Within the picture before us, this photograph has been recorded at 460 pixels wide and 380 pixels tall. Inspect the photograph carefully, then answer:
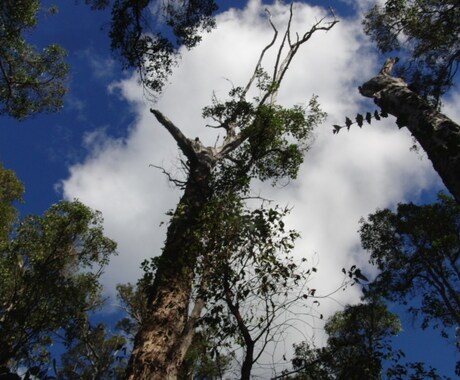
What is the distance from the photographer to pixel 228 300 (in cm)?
519

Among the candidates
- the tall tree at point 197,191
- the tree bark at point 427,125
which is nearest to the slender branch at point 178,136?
the tall tree at point 197,191

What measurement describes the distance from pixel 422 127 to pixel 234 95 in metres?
11.2

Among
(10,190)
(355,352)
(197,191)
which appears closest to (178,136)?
(197,191)

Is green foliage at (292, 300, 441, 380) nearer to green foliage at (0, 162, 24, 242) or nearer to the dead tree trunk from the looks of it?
the dead tree trunk

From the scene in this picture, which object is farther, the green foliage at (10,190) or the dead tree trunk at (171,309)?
the green foliage at (10,190)

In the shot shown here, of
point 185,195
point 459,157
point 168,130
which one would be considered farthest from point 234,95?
point 459,157

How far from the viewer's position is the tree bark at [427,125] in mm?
3642

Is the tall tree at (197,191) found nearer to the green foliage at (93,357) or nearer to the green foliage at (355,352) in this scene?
the green foliage at (355,352)

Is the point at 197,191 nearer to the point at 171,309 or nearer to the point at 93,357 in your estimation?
the point at 171,309

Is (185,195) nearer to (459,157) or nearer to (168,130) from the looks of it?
(168,130)

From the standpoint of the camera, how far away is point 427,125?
436 centimetres

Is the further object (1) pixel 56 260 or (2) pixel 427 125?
(1) pixel 56 260

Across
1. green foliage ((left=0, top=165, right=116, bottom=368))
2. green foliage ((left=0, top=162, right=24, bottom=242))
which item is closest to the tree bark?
green foliage ((left=0, top=165, right=116, bottom=368))

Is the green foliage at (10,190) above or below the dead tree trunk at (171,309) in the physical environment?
above
